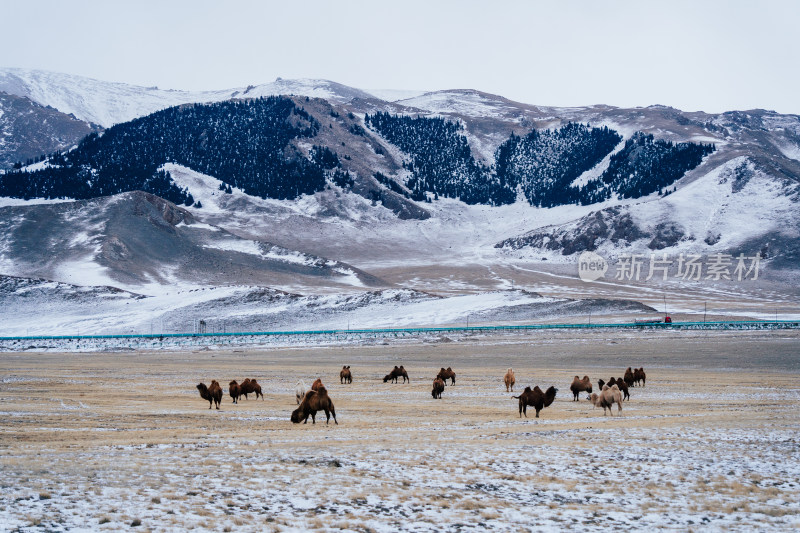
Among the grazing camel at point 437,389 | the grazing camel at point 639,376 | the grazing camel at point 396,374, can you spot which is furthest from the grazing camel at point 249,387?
the grazing camel at point 639,376

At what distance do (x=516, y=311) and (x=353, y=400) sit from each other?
3146 inches

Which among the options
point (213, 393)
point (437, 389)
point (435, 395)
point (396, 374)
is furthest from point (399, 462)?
point (396, 374)

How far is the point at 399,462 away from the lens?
14703mm

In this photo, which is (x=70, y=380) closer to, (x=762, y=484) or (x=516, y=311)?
(x=762, y=484)

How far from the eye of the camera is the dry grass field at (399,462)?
35.4 ft

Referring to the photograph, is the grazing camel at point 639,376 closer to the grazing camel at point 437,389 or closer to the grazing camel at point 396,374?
the grazing camel at point 437,389

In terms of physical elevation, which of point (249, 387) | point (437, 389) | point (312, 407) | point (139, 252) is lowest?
point (249, 387)

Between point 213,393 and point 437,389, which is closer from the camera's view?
point 213,393

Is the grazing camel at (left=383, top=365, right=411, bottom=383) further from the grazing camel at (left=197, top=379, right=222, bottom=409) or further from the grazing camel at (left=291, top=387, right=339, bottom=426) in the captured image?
the grazing camel at (left=291, top=387, right=339, bottom=426)

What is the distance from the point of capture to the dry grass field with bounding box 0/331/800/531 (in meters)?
10.8

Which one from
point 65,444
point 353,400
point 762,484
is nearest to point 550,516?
point 762,484

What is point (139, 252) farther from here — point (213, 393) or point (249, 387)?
point (213, 393)

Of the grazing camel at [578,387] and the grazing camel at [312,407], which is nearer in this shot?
the grazing camel at [312,407]

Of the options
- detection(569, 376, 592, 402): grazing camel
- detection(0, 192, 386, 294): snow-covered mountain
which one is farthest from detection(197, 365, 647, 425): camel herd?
detection(0, 192, 386, 294): snow-covered mountain
